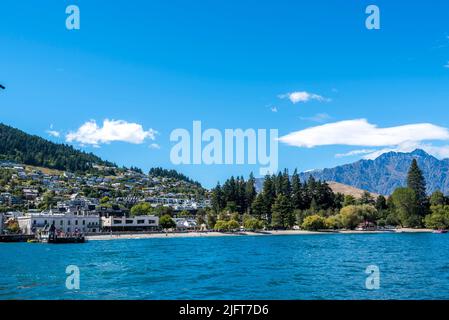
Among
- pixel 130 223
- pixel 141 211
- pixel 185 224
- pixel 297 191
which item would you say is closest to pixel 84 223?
pixel 130 223

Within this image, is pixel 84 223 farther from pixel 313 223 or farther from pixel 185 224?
pixel 313 223

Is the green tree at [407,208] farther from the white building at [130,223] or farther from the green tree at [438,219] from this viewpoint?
the white building at [130,223]

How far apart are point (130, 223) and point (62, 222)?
810 inches

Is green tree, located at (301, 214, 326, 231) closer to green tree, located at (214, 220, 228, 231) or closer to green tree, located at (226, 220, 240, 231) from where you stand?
green tree, located at (226, 220, 240, 231)

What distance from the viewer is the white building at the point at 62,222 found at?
122m

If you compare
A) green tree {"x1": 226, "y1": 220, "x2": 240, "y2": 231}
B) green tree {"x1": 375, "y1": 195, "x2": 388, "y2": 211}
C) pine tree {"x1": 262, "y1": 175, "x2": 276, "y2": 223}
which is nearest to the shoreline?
green tree {"x1": 226, "y1": 220, "x2": 240, "y2": 231}

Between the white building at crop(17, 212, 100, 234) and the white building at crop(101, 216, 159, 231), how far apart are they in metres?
4.10

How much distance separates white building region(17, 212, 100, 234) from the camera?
122 metres

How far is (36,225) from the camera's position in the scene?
12188 cm

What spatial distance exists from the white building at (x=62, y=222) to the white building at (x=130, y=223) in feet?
13.4

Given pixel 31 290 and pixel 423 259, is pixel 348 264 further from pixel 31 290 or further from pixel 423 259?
pixel 31 290

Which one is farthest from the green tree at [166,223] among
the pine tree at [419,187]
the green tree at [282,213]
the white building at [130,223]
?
the pine tree at [419,187]
